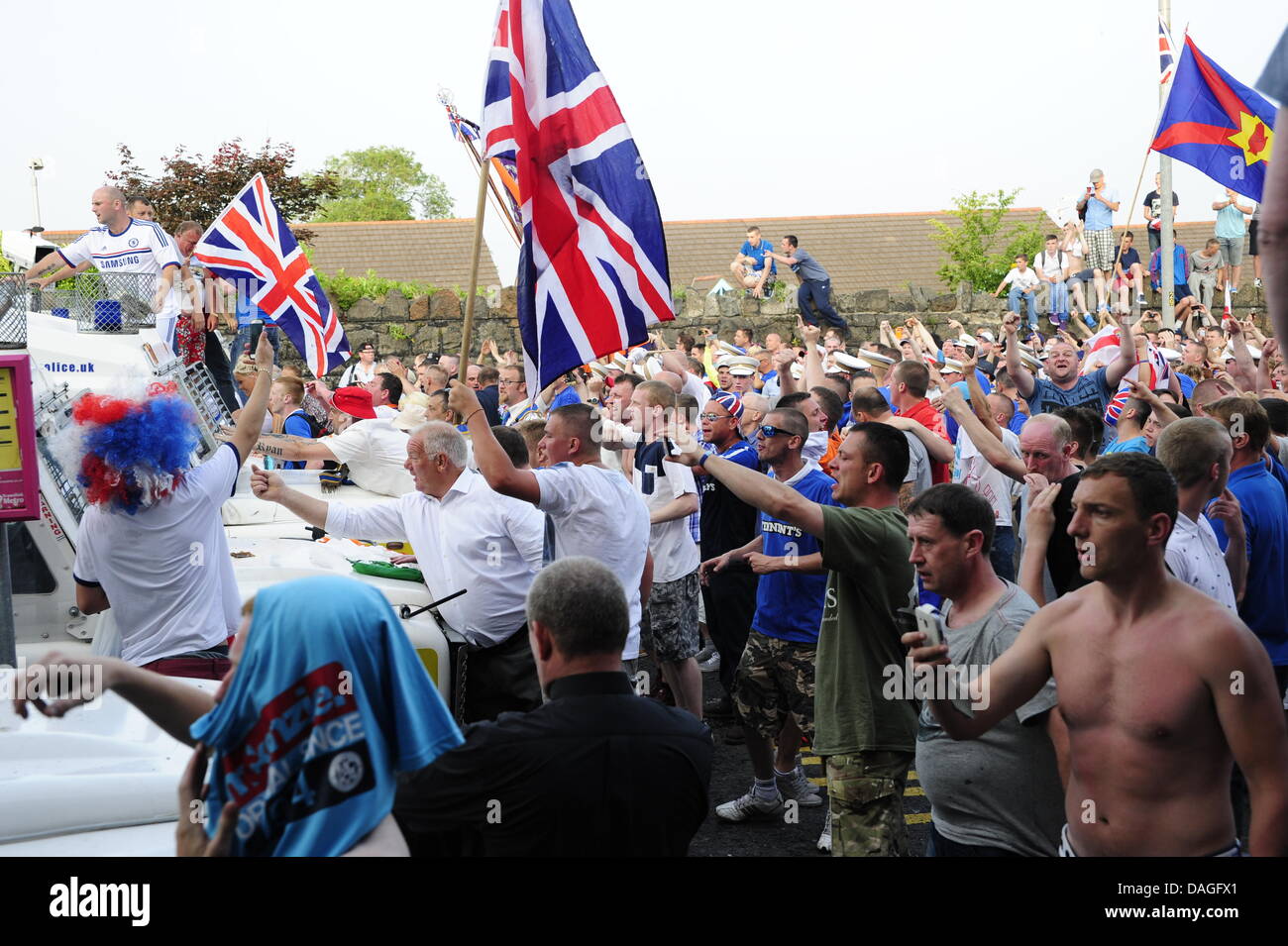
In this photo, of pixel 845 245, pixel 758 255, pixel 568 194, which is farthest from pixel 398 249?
pixel 568 194

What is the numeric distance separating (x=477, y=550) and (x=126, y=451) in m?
1.67

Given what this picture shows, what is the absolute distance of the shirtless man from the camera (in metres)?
2.90

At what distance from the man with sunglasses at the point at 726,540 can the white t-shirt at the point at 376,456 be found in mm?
1912

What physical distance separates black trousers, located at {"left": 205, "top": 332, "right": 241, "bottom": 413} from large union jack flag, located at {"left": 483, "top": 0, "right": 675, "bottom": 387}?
600 cm

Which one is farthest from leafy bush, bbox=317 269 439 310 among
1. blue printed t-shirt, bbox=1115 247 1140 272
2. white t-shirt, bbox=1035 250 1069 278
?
blue printed t-shirt, bbox=1115 247 1140 272

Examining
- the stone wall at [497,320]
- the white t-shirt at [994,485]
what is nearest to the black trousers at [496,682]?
the white t-shirt at [994,485]

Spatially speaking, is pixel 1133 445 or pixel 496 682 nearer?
pixel 496 682

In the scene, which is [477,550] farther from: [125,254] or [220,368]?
[220,368]

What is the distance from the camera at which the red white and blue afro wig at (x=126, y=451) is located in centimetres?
460

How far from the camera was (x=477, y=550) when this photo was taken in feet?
19.0

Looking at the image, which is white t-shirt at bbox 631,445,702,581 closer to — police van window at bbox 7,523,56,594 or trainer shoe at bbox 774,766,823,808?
trainer shoe at bbox 774,766,823,808

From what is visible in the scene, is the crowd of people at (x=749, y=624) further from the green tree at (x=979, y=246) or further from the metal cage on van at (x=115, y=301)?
the green tree at (x=979, y=246)

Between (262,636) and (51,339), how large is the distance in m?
5.33
